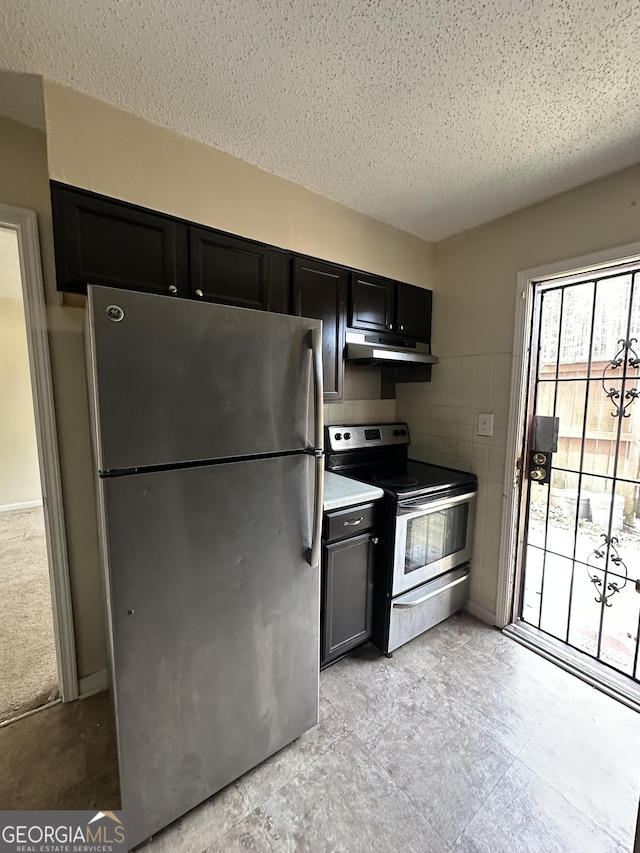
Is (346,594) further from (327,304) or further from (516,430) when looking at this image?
(327,304)

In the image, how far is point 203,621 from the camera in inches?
47.1

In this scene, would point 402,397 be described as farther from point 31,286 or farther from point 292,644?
point 31,286

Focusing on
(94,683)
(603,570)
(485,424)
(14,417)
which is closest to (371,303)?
(485,424)

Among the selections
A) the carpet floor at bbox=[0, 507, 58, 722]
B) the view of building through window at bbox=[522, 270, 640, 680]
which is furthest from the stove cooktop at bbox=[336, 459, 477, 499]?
the carpet floor at bbox=[0, 507, 58, 722]

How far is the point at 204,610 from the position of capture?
119cm

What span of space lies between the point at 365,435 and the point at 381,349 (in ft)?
2.03

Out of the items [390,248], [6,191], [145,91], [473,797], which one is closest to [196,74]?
[145,91]

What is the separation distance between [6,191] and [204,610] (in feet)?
6.09

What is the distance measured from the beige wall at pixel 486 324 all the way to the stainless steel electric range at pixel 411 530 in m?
0.12

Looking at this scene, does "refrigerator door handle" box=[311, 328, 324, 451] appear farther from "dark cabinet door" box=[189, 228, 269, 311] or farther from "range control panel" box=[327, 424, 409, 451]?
"range control panel" box=[327, 424, 409, 451]

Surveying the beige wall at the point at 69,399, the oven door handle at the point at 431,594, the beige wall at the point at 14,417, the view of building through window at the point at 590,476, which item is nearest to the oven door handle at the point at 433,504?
the view of building through window at the point at 590,476

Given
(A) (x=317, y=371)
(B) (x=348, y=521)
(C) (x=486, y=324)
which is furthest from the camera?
(C) (x=486, y=324)

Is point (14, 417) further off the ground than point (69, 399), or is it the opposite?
point (69, 399)

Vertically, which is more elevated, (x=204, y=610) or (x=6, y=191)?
(x=6, y=191)
